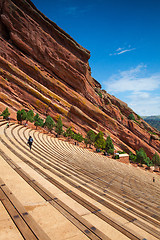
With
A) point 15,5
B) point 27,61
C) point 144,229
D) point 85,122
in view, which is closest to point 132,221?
point 144,229

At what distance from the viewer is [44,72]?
41.6 meters

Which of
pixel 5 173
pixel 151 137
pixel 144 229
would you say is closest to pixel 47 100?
pixel 5 173

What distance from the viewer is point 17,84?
3500 cm

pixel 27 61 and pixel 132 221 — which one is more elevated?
pixel 27 61

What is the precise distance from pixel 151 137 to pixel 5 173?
205ft

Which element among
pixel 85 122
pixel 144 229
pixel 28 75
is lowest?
pixel 144 229

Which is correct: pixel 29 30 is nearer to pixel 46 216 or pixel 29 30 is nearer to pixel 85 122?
pixel 85 122

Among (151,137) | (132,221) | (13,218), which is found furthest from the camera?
(151,137)

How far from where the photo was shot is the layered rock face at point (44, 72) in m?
35.4

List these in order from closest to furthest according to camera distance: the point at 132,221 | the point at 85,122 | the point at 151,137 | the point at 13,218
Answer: the point at 13,218 < the point at 132,221 < the point at 85,122 < the point at 151,137

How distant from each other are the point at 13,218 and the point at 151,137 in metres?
63.6

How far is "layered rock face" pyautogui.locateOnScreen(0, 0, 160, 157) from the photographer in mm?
35438

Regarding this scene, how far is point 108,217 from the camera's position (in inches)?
113

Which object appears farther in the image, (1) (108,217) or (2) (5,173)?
(2) (5,173)
